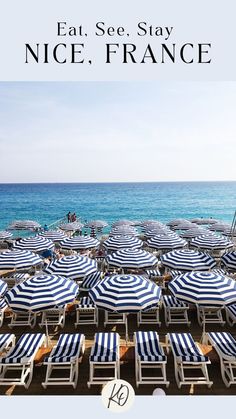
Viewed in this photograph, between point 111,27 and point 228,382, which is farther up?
point 111,27

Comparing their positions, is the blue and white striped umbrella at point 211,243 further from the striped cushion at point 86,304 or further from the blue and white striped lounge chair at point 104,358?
the blue and white striped lounge chair at point 104,358

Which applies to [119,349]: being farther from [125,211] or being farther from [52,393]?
[125,211]

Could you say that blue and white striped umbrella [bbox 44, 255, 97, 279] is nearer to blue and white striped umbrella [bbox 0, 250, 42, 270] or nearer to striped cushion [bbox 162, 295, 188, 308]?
blue and white striped umbrella [bbox 0, 250, 42, 270]

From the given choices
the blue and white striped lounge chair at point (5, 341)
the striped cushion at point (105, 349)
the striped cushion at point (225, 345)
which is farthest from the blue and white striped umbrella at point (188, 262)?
the blue and white striped lounge chair at point (5, 341)

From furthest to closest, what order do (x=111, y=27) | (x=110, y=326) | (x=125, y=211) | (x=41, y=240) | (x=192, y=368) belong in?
1. (x=125, y=211)
2. (x=41, y=240)
3. (x=110, y=326)
4. (x=192, y=368)
5. (x=111, y=27)

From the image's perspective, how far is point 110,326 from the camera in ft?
24.5

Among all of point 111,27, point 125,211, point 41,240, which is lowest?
point 125,211

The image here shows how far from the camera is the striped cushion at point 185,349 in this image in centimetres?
522

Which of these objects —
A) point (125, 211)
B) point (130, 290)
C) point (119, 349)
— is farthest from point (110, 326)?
point (125, 211)

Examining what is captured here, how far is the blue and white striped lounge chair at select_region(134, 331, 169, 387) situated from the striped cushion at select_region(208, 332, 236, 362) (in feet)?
3.85

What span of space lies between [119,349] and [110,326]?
1.43 metres

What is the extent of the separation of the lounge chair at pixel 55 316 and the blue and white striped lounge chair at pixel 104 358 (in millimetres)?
1690

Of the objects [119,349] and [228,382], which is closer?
[228,382]
